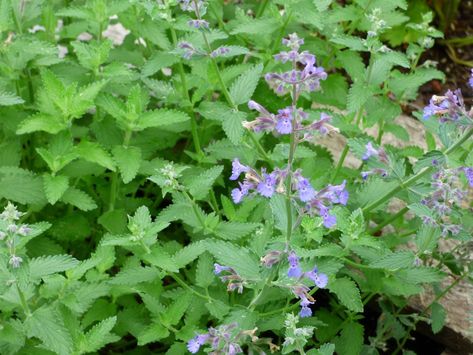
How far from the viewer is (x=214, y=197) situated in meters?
4.04

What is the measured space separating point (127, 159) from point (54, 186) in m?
0.40

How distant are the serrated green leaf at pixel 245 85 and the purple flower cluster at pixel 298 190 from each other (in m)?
1.06

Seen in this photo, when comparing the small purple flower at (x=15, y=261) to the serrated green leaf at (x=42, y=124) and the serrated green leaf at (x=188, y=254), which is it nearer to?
the serrated green leaf at (x=188, y=254)

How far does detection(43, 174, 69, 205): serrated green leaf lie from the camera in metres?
3.46

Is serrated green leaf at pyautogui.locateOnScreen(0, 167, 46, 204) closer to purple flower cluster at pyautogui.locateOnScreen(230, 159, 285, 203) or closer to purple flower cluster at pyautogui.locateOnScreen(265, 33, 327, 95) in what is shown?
purple flower cluster at pyautogui.locateOnScreen(230, 159, 285, 203)

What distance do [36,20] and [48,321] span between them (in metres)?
2.35

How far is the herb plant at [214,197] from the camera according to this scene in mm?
2857

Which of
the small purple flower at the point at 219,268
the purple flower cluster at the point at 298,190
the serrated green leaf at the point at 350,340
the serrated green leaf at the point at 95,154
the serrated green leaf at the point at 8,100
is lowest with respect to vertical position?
the serrated green leaf at the point at 350,340

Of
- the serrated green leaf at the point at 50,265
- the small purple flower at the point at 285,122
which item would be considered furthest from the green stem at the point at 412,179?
the serrated green leaf at the point at 50,265

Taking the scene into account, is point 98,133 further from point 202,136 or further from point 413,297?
point 413,297

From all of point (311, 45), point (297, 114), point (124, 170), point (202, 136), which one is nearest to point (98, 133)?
point (124, 170)

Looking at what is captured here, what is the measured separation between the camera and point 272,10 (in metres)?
4.24

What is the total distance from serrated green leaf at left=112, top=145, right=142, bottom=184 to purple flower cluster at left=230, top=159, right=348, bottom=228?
110 cm

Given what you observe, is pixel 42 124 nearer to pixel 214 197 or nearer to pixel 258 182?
pixel 214 197
